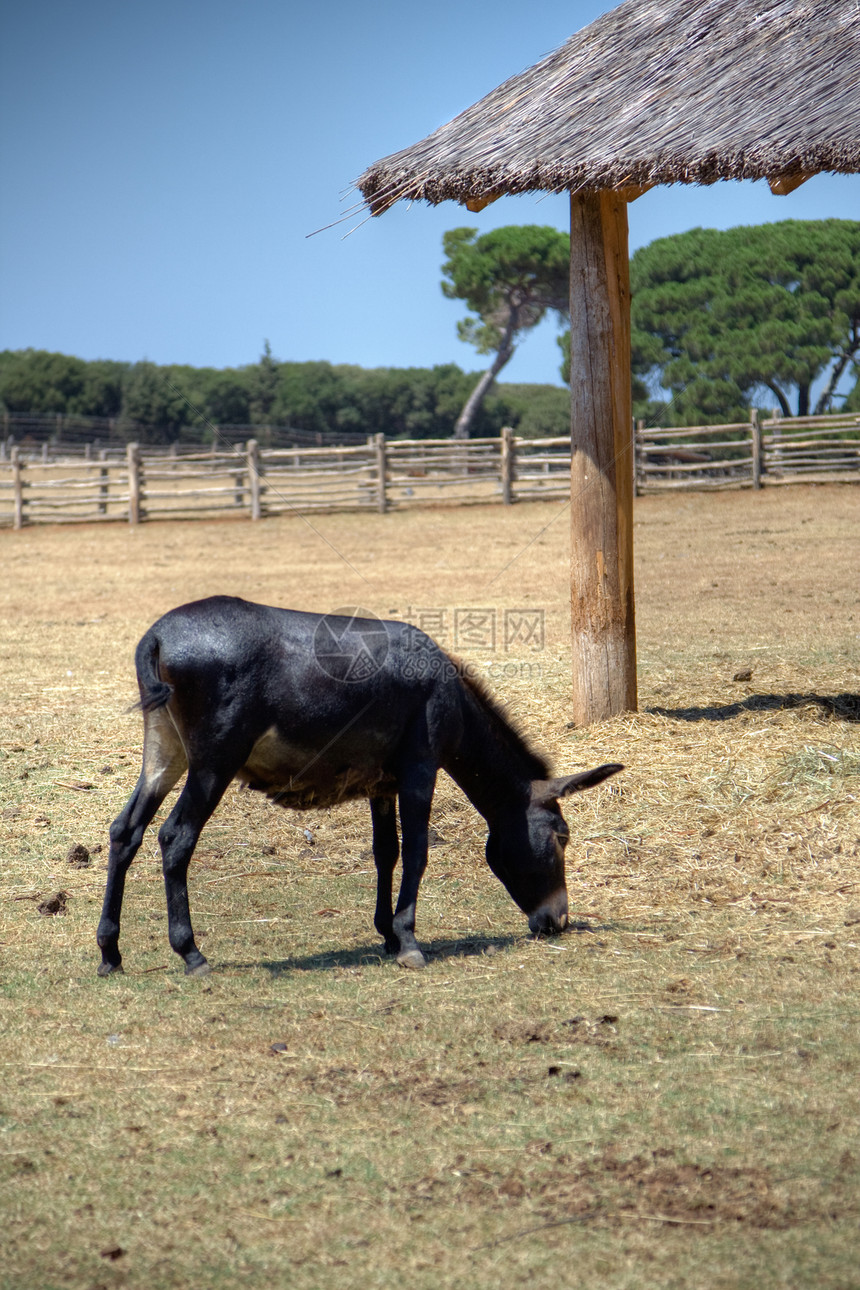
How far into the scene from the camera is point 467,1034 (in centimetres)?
387

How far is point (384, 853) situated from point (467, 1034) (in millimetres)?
1132

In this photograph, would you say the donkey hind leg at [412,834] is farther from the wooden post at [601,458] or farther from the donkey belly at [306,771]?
the wooden post at [601,458]

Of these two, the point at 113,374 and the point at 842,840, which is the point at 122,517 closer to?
the point at 842,840

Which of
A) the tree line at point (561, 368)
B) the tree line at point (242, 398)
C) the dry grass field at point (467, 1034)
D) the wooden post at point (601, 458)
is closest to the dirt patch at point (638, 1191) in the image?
the dry grass field at point (467, 1034)

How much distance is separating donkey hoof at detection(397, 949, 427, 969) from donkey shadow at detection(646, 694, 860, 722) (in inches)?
131

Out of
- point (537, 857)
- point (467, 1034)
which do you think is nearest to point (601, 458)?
point (537, 857)

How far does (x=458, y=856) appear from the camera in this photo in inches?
237

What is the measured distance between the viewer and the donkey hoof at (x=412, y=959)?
4.49 metres

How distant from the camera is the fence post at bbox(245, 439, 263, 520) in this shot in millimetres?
24797

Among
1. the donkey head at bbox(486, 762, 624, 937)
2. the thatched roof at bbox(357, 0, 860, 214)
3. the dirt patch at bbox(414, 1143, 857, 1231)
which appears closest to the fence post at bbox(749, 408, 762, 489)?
the thatched roof at bbox(357, 0, 860, 214)

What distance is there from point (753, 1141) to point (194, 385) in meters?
64.9

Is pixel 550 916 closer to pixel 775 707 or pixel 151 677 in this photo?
pixel 151 677

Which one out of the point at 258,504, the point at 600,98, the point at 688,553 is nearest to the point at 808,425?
the point at 688,553

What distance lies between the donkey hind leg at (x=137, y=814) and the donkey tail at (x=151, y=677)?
0.52 ft
